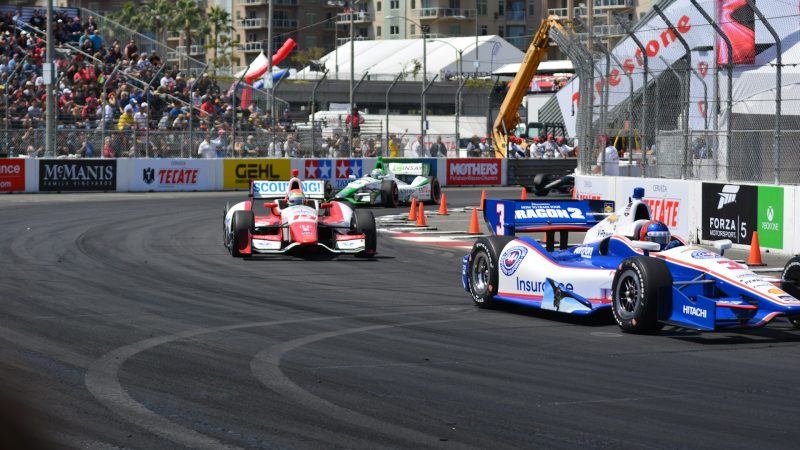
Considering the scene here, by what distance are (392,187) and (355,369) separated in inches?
892

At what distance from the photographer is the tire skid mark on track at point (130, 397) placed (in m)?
5.66

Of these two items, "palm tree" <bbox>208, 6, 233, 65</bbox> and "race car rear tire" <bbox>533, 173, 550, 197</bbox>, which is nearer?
"race car rear tire" <bbox>533, 173, 550, 197</bbox>

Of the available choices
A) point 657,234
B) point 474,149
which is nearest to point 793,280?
point 657,234

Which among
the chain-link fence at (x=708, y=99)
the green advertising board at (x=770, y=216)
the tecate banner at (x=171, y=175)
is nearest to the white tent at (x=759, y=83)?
the chain-link fence at (x=708, y=99)

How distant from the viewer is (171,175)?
36188 mm

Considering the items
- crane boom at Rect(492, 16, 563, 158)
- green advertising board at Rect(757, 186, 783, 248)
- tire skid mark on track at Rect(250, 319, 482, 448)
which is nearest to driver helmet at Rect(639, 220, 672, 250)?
tire skid mark on track at Rect(250, 319, 482, 448)

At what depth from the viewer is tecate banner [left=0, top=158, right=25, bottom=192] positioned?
3341 centimetres

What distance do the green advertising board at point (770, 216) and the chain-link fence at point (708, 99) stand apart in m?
0.27

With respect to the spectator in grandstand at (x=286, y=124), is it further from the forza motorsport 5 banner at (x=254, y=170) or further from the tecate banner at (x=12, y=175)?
the tecate banner at (x=12, y=175)

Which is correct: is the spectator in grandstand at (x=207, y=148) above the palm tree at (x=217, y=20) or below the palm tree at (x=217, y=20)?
below

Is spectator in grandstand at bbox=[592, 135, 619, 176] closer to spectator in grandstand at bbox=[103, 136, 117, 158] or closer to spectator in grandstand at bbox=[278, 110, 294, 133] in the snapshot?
spectator in grandstand at bbox=[278, 110, 294, 133]

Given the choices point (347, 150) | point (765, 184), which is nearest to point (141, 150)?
point (347, 150)

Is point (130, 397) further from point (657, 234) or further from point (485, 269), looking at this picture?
point (485, 269)

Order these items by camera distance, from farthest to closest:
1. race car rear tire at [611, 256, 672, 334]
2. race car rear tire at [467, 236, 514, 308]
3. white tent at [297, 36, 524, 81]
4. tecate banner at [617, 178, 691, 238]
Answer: white tent at [297, 36, 524, 81], tecate banner at [617, 178, 691, 238], race car rear tire at [467, 236, 514, 308], race car rear tire at [611, 256, 672, 334]
